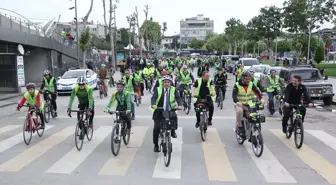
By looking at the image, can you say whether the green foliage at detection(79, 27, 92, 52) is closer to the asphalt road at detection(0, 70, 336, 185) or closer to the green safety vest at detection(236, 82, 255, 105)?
the asphalt road at detection(0, 70, 336, 185)

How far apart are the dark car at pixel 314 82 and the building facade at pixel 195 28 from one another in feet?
537

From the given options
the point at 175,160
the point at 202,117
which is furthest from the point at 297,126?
the point at 175,160

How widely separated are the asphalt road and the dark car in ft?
15.4

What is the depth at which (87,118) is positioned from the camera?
31.9ft

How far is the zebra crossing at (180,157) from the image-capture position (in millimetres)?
7453

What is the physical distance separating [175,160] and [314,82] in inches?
429

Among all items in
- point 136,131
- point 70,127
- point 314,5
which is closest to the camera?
point 136,131

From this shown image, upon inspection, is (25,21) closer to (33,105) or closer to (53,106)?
(53,106)

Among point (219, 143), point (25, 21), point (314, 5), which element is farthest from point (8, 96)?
point (314, 5)

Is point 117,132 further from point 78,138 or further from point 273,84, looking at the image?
point 273,84

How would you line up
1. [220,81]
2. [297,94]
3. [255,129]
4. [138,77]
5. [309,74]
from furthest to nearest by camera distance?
[138,77]
[309,74]
[220,81]
[297,94]
[255,129]

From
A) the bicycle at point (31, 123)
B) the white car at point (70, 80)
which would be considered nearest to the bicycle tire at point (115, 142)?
the bicycle at point (31, 123)

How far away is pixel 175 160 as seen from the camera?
8305 mm

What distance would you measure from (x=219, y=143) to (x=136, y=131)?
2725 millimetres
